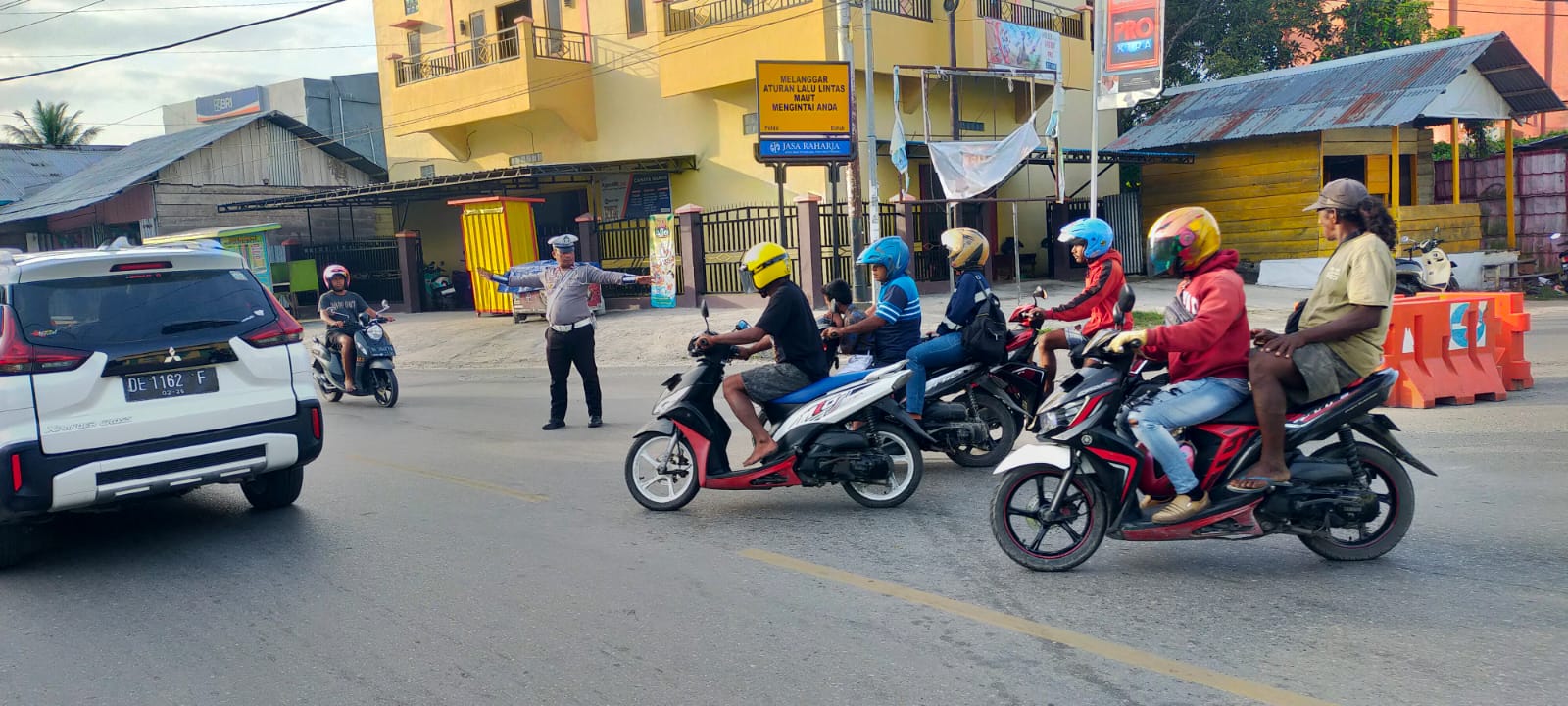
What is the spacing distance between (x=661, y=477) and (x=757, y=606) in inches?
79.8

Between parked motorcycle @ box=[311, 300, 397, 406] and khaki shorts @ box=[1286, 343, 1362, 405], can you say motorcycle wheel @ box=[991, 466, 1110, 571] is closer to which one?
khaki shorts @ box=[1286, 343, 1362, 405]

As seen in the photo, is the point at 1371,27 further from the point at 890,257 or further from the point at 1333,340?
the point at 1333,340

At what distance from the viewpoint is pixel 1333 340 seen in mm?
4848

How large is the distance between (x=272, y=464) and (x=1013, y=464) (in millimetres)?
4116

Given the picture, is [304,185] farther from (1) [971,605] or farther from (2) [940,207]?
(1) [971,605]

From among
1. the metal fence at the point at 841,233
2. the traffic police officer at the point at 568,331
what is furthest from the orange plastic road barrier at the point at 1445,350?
the metal fence at the point at 841,233

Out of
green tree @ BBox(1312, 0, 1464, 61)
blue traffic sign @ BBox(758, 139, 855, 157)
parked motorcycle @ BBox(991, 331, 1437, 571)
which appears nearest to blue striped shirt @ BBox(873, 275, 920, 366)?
parked motorcycle @ BBox(991, 331, 1437, 571)

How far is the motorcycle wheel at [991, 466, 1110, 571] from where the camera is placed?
511 centimetres

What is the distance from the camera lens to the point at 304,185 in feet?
109

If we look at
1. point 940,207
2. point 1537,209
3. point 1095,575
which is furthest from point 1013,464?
point 1537,209

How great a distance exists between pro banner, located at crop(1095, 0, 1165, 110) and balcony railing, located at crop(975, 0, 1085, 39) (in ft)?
20.7

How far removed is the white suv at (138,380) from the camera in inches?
221

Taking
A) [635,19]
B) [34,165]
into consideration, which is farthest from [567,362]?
[34,165]

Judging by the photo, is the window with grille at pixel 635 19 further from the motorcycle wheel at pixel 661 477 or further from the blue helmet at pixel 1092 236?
the motorcycle wheel at pixel 661 477
